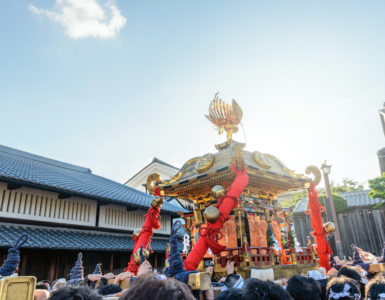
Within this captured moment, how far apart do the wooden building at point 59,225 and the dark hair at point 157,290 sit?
31.1ft

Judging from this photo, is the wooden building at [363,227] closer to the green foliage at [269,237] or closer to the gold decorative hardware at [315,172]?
the gold decorative hardware at [315,172]

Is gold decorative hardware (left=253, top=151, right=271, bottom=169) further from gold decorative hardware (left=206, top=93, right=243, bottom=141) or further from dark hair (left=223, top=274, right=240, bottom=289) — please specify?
dark hair (left=223, top=274, right=240, bottom=289)

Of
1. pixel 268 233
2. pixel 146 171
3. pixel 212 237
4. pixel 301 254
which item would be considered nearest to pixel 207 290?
pixel 212 237

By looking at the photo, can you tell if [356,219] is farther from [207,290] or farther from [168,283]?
[168,283]

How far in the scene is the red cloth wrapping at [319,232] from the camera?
269 inches

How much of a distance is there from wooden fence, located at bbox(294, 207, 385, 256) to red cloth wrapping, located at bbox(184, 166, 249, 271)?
1673cm

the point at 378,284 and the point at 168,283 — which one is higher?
the point at 168,283

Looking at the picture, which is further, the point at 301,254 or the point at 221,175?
the point at 301,254

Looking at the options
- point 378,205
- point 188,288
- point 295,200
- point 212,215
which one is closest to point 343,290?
point 188,288

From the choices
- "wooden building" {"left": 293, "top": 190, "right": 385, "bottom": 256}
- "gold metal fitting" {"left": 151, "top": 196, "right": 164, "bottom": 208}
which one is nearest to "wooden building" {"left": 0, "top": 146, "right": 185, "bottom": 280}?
"gold metal fitting" {"left": 151, "top": 196, "right": 164, "bottom": 208}

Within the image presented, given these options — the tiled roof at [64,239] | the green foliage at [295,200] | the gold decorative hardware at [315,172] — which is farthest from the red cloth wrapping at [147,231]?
the green foliage at [295,200]

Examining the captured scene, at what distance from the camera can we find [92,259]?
39.0 ft

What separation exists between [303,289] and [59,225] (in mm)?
11318

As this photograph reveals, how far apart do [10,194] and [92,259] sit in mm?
4314
